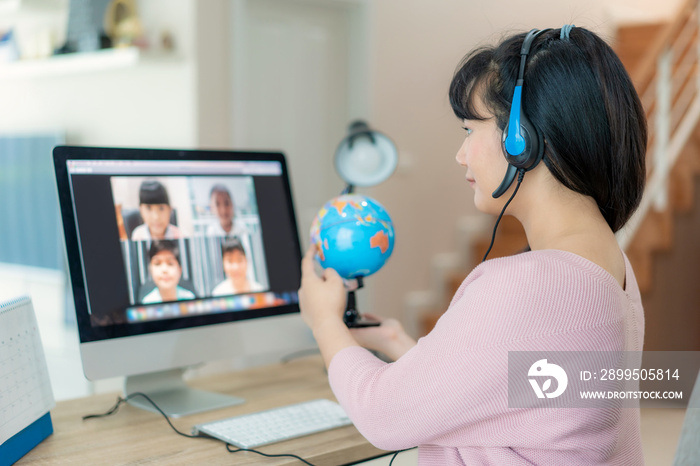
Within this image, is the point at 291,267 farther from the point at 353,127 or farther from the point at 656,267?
the point at 656,267

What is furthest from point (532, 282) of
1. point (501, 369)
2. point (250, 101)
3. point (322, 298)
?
point (250, 101)

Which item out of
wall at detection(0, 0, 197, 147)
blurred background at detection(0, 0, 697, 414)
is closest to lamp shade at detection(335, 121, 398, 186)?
blurred background at detection(0, 0, 697, 414)

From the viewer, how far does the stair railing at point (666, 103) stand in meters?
4.11

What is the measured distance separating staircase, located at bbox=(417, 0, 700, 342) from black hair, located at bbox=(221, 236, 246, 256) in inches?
114

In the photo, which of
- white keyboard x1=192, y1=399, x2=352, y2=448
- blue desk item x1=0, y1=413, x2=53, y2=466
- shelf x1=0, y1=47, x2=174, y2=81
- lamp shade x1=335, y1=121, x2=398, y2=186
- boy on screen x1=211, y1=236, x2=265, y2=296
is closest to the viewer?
blue desk item x1=0, y1=413, x2=53, y2=466

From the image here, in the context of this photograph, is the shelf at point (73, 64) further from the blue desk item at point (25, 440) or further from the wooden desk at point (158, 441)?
the blue desk item at point (25, 440)

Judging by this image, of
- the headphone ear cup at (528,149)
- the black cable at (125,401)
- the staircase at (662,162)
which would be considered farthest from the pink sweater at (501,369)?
the staircase at (662,162)

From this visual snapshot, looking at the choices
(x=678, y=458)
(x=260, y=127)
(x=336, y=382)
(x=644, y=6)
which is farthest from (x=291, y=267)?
(x=644, y=6)

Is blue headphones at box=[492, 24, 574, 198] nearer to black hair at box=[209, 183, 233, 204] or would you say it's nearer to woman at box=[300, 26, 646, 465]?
woman at box=[300, 26, 646, 465]

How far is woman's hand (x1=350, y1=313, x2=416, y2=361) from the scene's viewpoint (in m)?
1.38

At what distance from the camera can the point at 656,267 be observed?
4.41 m

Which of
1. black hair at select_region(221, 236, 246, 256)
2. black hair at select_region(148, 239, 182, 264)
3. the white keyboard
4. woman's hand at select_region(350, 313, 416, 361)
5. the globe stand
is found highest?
black hair at select_region(148, 239, 182, 264)

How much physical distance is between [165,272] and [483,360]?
2.45ft

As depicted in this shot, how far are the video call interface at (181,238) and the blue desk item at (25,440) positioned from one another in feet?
0.63
